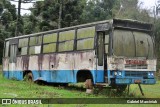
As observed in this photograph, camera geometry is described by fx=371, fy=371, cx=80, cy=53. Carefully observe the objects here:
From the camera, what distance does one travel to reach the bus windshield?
14.5 m

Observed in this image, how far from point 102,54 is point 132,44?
1.26 m

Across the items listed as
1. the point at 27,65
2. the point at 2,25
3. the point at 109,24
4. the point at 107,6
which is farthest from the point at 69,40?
the point at 107,6

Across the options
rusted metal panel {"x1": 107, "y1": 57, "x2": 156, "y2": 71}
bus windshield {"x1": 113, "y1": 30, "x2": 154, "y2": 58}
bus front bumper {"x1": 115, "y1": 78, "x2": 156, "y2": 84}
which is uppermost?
bus windshield {"x1": 113, "y1": 30, "x2": 154, "y2": 58}

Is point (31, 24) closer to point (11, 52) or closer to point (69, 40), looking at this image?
point (11, 52)

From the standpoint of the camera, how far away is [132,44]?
48.7 feet

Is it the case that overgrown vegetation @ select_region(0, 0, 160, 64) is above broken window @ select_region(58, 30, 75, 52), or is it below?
above

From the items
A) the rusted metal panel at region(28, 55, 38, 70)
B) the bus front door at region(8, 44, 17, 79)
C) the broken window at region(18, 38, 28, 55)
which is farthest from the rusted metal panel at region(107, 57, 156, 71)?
the bus front door at region(8, 44, 17, 79)

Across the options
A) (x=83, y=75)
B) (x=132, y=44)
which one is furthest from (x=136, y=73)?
(x=83, y=75)

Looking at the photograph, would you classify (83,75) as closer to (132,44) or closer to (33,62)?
(132,44)

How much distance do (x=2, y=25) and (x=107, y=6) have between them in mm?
13146

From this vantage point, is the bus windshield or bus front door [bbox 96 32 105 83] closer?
the bus windshield

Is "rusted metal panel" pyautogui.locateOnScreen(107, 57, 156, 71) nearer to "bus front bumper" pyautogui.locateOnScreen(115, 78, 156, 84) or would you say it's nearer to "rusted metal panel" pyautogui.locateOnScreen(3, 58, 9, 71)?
"bus front bumper" pyautogui.locateOnScreen(115, 78, 156, 84)

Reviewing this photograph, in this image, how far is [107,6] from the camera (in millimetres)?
46375

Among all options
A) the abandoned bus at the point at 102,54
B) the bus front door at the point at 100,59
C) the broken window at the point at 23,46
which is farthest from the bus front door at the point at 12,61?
the bus front door at the point at 100,59
